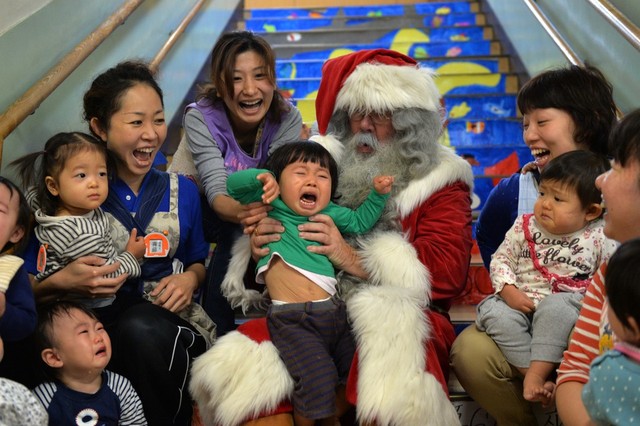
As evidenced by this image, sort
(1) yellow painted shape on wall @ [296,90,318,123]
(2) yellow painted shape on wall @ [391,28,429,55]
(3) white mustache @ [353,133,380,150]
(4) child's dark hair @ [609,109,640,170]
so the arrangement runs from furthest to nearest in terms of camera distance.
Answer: (2) yellow painted shape on wall @ [391,28,429,55] < (1) yellow painted shape on wall @ [296,90,318,123] < (3) white mustache @ [353,133,380,150] < (4) child's dark hair @ [609,109,640,170]

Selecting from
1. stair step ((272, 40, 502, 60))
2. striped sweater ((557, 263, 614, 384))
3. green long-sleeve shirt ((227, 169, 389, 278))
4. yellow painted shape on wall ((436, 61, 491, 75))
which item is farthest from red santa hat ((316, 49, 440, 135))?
stair step ((272, 40, 502, 60))

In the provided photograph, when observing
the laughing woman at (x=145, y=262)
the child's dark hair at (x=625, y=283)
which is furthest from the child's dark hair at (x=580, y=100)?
the laughing woman at (x=145, y=262)

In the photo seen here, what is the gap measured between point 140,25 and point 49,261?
233cm

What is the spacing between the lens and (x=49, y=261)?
7.89ft

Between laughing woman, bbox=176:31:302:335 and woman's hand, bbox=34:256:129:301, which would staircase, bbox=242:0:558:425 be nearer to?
laughing woman, bbox=176:31:302:335

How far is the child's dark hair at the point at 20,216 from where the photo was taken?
2217mm

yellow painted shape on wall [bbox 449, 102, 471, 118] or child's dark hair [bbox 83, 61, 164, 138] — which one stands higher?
yellow painted shape on wall [bbox 449, 102, 471, 118]

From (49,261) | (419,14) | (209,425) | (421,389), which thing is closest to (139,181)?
(49,261)

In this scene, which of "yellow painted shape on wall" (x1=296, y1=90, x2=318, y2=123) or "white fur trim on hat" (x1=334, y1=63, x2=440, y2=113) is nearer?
"white fur trim on hat" (x1=334, y1=63, x2=440, y2=113)

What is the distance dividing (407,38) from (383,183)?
4403mm

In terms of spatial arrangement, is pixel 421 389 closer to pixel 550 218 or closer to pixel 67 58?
pixel 550 218

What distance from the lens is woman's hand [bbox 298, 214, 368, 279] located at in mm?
2541

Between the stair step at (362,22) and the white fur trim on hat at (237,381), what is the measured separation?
16.2 feet

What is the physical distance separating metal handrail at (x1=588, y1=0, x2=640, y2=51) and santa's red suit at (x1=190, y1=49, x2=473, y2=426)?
904 mm
